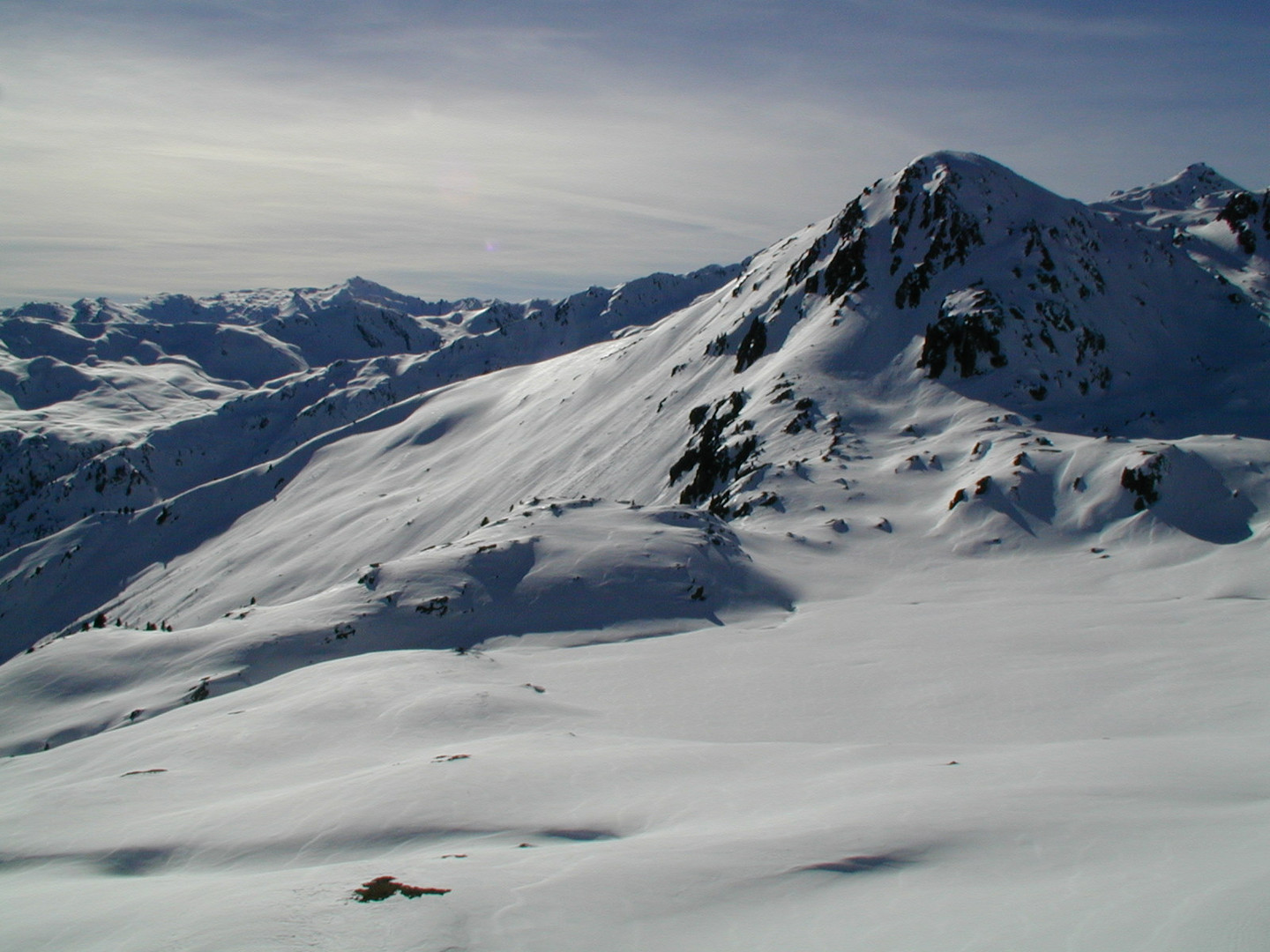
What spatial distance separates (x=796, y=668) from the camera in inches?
860

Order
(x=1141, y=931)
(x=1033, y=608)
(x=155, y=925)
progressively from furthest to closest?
(x=1033, y=608) < (x=155, y=925) < (x=1141, y=931)

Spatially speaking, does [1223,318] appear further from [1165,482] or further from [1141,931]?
[1141,931]

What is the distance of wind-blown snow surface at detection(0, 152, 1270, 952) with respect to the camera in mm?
7953

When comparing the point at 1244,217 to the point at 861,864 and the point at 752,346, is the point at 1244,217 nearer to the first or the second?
the point at 752,346

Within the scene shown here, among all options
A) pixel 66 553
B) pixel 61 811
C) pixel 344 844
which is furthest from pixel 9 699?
pixel 66 553

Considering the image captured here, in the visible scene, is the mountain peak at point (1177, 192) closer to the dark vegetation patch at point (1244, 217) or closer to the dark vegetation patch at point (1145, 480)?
the dark vegetation patch at point (1244, 217)

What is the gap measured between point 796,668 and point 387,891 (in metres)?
15.6

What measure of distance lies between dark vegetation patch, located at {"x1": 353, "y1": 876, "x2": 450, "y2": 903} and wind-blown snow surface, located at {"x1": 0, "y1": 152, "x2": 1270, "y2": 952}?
247 mm

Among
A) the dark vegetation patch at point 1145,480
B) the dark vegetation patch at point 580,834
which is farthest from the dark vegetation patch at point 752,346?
the dark vegetation patch at point 580,834

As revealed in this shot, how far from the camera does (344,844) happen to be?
1082 centimetres

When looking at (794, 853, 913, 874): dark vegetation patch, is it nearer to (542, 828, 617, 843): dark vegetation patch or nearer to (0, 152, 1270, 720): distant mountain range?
(542, 828, 617, 843): dark vegetation patch

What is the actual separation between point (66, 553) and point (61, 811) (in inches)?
6075

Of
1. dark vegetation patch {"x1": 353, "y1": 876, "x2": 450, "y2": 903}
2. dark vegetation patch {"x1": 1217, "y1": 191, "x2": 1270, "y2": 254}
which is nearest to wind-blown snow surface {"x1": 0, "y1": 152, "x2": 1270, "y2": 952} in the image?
dark vegetation patch {"x1": 353, "y1": 876, "x2": 450, "y2": 903}

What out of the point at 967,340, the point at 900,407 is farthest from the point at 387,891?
the point at 967,340
